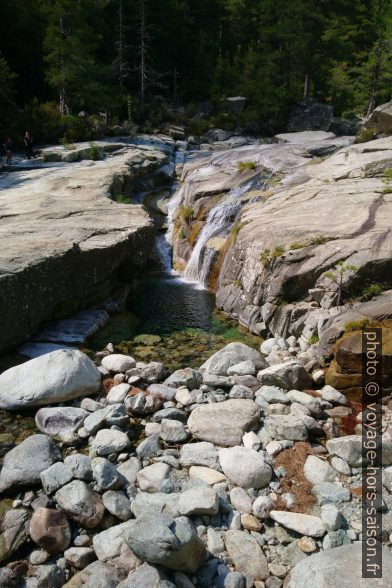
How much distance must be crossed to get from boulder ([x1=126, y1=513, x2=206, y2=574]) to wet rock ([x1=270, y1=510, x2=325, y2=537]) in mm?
1021

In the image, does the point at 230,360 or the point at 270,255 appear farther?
the point at 270,255

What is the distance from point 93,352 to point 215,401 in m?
3.54

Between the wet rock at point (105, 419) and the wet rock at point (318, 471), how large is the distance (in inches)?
111

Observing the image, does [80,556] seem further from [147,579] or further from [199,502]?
[199,502]

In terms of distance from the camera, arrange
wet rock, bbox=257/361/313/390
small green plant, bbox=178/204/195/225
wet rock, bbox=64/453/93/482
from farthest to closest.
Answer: small green plant, bbox=178/204/195/225, wet rock, bbox=257/361/313/390, wet rock, bbox=64/453/93/482

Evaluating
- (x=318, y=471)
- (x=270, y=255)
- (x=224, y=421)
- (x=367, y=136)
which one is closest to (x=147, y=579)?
(x=318, y=471)

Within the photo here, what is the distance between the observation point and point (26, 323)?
30.9 ft

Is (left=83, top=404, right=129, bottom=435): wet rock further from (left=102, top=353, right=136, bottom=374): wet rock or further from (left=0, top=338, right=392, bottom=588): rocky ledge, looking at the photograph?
(left=102, top=353, right=136, bottom=374): wet rock

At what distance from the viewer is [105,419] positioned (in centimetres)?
670

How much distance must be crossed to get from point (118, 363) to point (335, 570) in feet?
18.4

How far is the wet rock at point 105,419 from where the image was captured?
21.6 ft

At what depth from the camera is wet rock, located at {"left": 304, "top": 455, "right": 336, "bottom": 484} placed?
5535mm

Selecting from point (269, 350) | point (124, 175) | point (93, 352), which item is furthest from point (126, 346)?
point (124, 175)

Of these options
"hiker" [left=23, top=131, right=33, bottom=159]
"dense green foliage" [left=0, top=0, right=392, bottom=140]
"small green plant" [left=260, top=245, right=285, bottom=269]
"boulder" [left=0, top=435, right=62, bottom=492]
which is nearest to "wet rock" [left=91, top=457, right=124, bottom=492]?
"boulder" [left=0, top=435, right=62, bottom=492]
